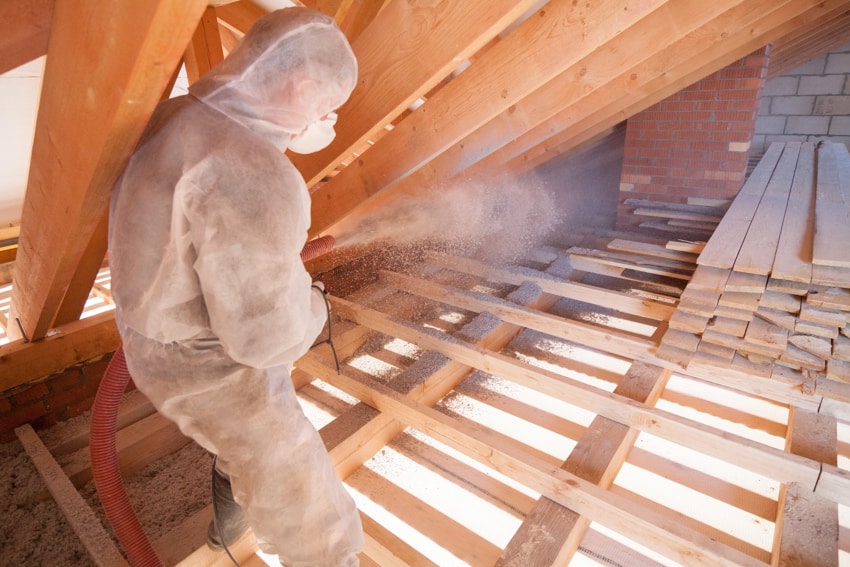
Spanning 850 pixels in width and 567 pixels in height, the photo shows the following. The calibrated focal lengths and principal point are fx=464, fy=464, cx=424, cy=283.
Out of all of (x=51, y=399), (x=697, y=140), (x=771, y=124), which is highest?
(x=771, y=124)

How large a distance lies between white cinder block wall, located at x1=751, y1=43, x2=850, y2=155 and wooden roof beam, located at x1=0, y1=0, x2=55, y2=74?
283 inches

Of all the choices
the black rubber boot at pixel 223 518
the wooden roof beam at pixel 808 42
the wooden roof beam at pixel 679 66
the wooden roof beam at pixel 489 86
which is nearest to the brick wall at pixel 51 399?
the black rubber boot at pixel 223 518

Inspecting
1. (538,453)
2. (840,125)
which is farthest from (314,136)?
(840,125)

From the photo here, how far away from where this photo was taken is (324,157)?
2.06 m

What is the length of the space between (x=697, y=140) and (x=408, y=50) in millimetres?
3182

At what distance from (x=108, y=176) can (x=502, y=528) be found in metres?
1.70

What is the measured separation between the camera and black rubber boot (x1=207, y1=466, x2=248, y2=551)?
1.39 m

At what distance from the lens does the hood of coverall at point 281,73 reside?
100 cm

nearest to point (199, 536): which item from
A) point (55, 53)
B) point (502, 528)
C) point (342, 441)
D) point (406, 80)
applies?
point (342, 441)

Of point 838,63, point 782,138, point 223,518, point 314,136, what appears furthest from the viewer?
point 782,138

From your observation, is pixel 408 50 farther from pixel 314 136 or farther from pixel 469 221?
pixel 469 221

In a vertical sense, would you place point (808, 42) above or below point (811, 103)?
above

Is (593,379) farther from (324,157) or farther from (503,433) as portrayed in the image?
(324,157)

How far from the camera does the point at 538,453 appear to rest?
6.64 feet
